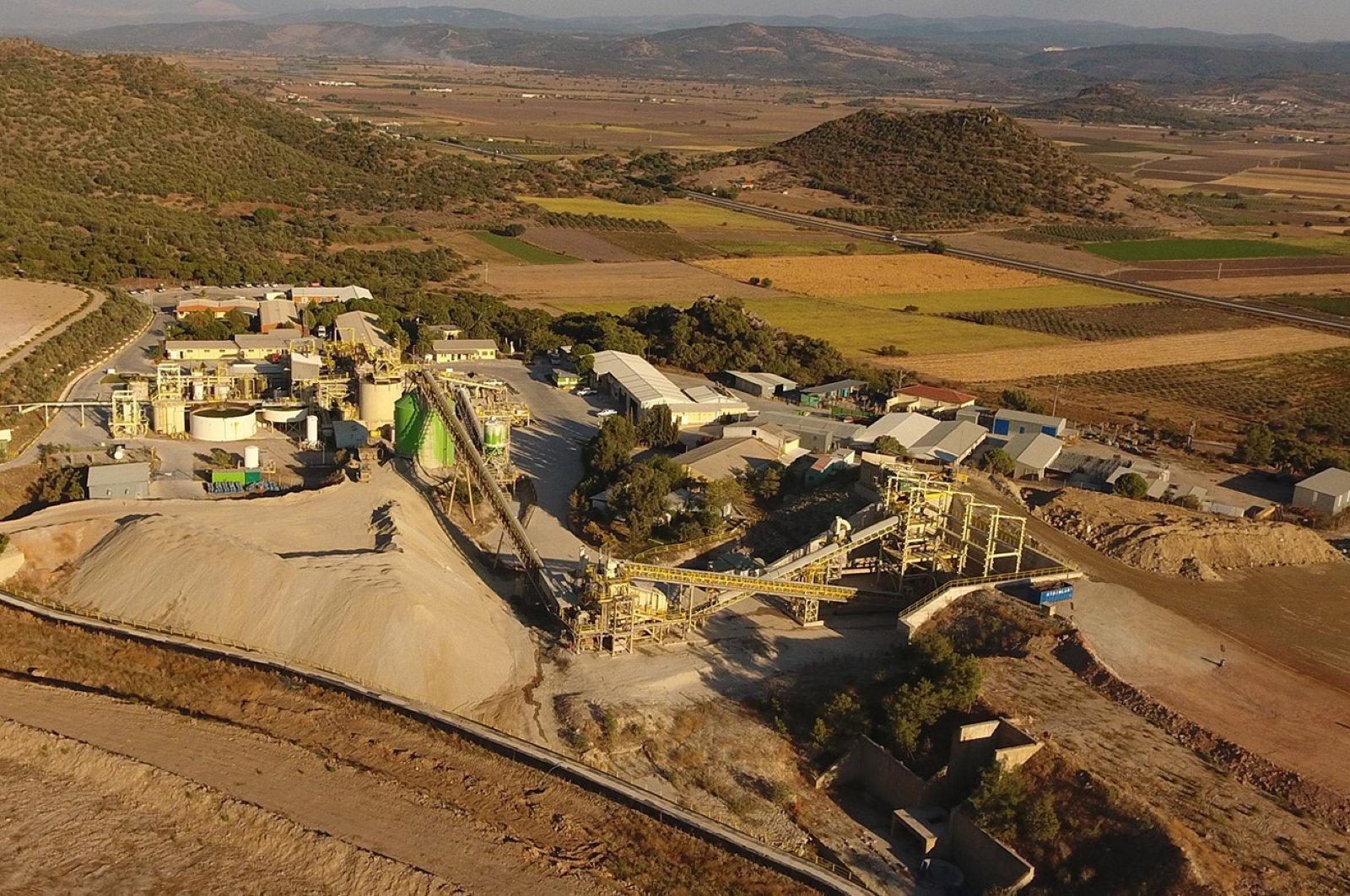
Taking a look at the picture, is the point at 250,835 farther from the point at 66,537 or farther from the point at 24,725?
the point at 66,537

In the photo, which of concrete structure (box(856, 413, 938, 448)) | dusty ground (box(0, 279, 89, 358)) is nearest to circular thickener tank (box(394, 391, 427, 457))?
concrete structure (box(856, 413, 938, 448))

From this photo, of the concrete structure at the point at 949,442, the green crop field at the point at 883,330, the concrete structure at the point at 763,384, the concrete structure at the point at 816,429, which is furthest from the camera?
the green crop field at the point at 883,330

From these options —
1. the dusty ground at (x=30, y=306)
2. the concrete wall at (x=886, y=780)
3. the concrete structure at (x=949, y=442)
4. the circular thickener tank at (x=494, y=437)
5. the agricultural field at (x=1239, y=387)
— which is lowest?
the concrete wall at (x=886, y=780)

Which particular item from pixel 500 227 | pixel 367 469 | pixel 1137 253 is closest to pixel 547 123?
pixel 500 227

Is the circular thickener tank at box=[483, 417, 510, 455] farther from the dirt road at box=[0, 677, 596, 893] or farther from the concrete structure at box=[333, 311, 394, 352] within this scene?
the dirt road at box=[0, 677, 596, 893]

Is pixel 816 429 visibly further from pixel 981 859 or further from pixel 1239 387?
pixel 1239 387

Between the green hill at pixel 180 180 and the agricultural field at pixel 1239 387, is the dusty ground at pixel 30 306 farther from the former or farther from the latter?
the agricultural field at pixel 1239 387

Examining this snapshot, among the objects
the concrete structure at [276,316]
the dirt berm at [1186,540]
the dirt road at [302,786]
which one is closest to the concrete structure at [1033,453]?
the dirt berm at [1186,540]
